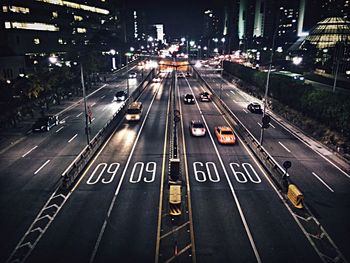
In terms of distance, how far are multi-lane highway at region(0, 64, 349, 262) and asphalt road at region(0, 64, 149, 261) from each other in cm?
10

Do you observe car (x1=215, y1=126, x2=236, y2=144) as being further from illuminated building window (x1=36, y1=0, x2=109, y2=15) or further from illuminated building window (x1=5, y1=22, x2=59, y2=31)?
illuminated building window (x1=36, y1=0, x2=109, y2=15)

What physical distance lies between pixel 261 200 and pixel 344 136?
767 inches

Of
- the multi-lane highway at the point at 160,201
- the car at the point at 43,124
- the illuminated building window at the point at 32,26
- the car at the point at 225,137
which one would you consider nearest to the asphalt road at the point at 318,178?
the multi-lane highway at the point at 160,201

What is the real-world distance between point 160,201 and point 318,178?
47.5 feet

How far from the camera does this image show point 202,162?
28266mm

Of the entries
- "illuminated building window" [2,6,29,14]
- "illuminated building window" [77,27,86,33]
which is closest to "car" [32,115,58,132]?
"illuminated building window" [2,6,29,14]

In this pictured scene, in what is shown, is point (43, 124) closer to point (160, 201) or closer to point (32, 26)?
point (160, 201)

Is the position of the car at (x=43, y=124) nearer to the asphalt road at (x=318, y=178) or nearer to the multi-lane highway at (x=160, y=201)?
the multi-lane highway at (x=160, y=201)

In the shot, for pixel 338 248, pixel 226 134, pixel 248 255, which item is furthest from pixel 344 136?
pixel 248 255

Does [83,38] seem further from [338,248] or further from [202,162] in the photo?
[338,248]

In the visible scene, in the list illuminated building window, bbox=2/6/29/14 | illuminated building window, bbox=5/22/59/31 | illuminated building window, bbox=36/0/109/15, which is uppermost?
illuminated building window, bbox=36/0/109/15

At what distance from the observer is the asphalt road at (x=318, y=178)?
1830cm

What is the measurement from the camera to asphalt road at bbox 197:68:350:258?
18.3 m

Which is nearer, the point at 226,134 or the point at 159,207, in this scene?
the point at 159,207
